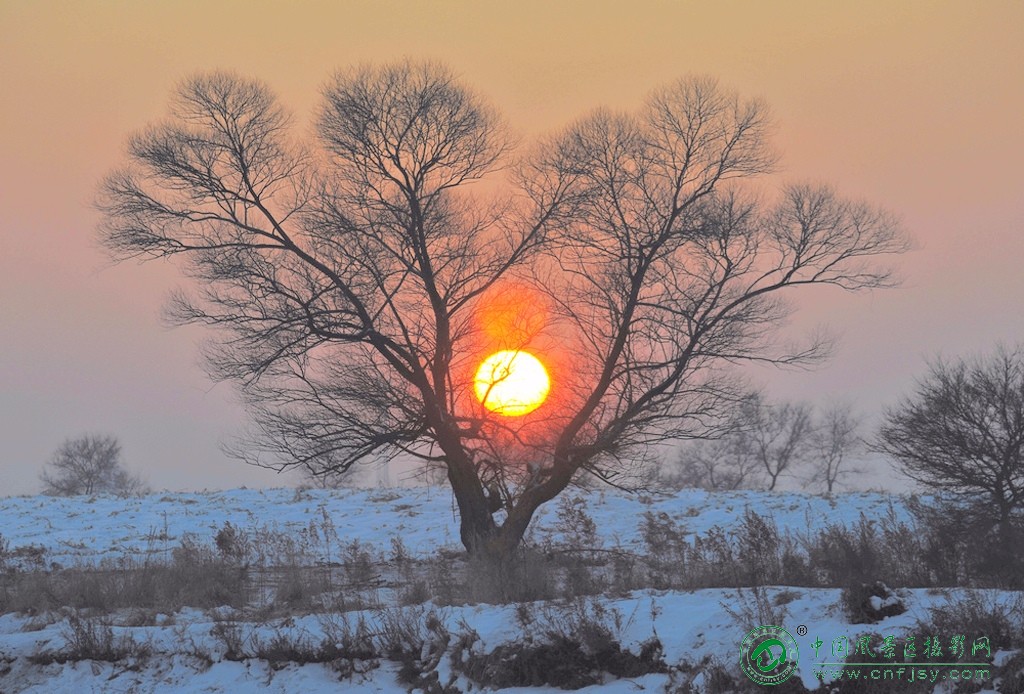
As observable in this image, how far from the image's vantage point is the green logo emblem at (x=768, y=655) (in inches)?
287

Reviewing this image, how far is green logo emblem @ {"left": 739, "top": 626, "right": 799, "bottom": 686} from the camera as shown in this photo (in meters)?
7.30

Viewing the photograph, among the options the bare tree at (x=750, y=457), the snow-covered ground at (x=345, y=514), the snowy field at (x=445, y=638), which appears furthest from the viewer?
the bare tree at (x=750, y=457)

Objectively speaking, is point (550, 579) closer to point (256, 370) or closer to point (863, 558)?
point (863, 558)

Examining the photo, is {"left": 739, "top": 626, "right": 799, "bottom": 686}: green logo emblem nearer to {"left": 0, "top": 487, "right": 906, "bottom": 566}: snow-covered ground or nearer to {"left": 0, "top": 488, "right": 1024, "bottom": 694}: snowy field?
{"left": 0, "top": 488, "right": 1024, "bottom": 694}: snowy field

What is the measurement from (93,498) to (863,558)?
22.1 metres

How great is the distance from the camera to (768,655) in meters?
7.48

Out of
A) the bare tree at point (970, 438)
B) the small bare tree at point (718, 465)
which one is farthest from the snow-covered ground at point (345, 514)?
the small bare tree at point (718, 465)

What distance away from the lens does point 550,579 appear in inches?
421

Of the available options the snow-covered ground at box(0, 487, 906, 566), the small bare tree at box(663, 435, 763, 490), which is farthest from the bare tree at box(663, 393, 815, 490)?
the snow-covered ground at box(0, 487, 906, 566)

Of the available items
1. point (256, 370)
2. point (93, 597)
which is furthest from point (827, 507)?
point (93, 597)

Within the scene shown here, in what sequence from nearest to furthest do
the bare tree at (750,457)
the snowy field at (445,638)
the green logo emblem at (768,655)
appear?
the green logo emblem at (768,655) < the snowy field at (445,638) < the bare tree at (750,457)

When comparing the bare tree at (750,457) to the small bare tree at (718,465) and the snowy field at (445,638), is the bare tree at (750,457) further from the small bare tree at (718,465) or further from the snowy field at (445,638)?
the snowy field at (445,638)

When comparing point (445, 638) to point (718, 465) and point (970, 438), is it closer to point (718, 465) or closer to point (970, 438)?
point (970, 438)

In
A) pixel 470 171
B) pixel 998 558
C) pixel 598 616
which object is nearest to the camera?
pixel 598 616
